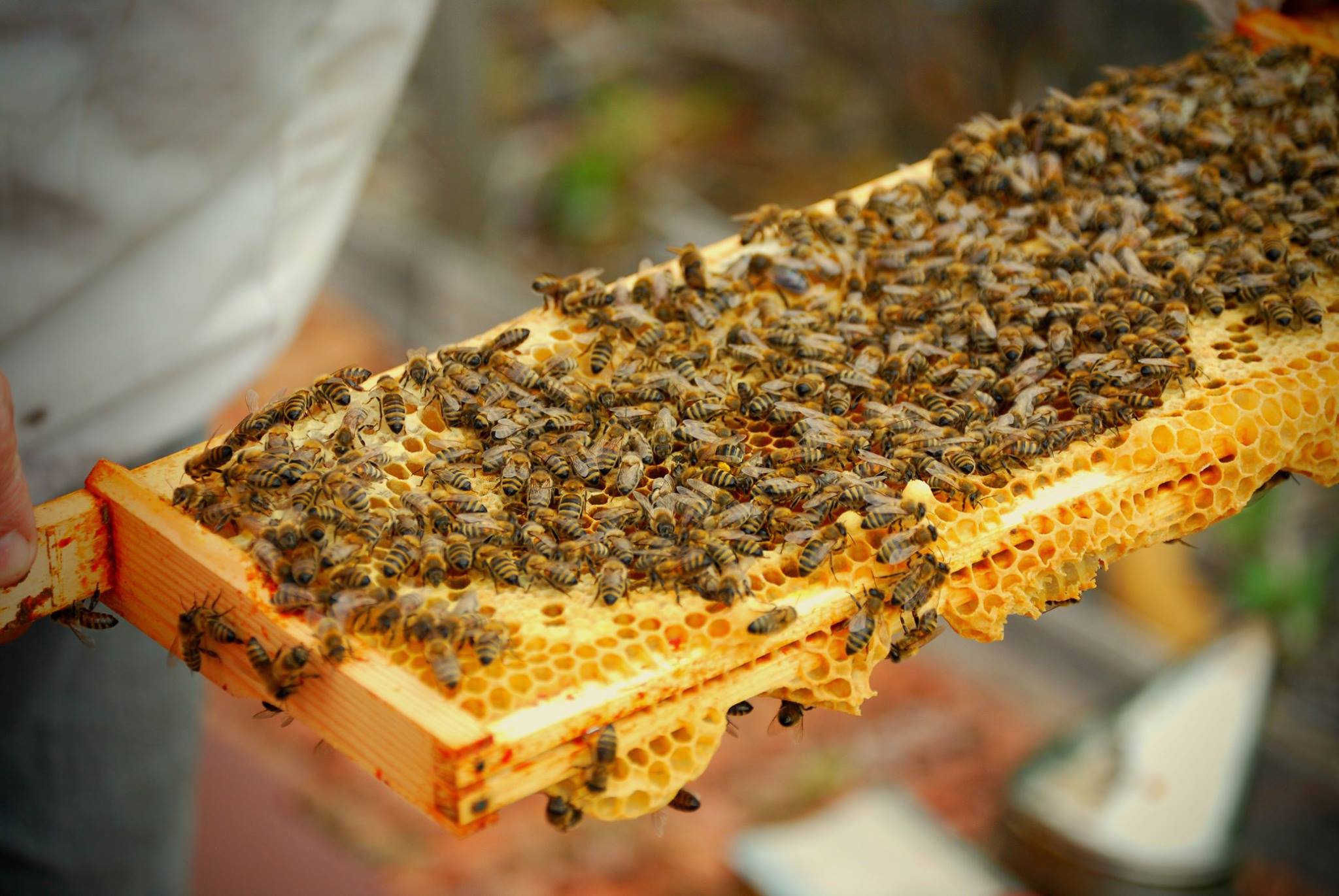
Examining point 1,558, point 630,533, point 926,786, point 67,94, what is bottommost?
point 926,786

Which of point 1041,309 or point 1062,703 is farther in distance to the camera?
point 1062,703

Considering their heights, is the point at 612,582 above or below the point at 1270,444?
above

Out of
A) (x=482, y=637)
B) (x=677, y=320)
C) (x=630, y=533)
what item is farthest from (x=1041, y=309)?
(x=482, y=637)

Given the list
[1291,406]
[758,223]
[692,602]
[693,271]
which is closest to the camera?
[692,602]

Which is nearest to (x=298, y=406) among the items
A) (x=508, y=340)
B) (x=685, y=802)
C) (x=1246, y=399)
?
(x=508, y=340)

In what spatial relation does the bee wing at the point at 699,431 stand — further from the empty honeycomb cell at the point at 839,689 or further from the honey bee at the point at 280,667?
the honey bee at the point at 280,667

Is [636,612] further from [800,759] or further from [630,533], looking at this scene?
[800,759]

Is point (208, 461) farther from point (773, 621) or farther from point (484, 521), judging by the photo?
point (773, 621)

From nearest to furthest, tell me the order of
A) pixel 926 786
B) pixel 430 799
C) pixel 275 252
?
pixel 430 799, pixel 275 252, pixel 926 786
